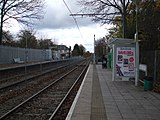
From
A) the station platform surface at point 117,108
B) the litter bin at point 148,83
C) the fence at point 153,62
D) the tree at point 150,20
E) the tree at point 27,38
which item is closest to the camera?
the station platform surface at point 117,108

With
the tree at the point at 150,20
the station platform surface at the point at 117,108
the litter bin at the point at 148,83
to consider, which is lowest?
the station platform surface at the point at 117,108

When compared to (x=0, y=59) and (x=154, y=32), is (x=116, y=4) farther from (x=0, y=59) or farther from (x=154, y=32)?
(x=0, y=59)

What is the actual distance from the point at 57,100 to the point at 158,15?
921 centimetres

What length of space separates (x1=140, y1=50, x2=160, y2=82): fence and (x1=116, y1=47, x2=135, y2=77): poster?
92 cm

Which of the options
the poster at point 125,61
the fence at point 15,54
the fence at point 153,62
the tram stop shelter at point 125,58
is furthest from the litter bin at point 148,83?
the fence at point 15,54

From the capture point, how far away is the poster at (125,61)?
65.1 feet

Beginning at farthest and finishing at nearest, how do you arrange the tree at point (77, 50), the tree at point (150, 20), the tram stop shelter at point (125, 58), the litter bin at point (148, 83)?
the tree at point (77, 50), the tree at point (150, 20), the tram stop shelter at point (125, 58), the litter bin at point (148, 83)

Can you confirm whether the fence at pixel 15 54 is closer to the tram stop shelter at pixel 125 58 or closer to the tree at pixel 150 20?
the tram stop shelter at pixel 125 58

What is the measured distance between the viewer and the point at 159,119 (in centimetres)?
873

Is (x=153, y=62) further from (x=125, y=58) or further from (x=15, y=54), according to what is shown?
(x=15, y=54)

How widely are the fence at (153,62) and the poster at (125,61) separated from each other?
3.02ft

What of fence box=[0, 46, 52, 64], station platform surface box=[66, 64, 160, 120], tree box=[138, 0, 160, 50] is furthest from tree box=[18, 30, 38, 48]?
station platform surface box=[66, 64, 160, 120]

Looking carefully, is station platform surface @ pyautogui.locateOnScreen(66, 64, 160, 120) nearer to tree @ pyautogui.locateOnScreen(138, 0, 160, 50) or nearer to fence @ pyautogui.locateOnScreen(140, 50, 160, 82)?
fence @ pyautogui.locateOnScreen(140, 50, 160, 82)

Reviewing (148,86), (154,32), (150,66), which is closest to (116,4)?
(154,32)
